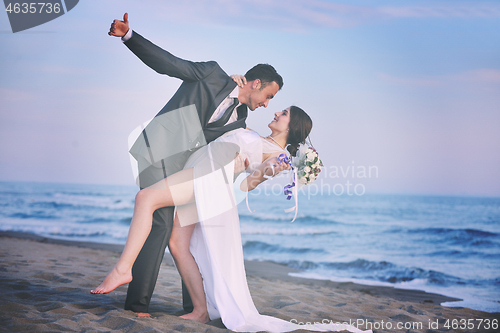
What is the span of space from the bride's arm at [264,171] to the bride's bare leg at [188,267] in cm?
52

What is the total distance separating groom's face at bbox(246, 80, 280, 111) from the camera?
3.07 m

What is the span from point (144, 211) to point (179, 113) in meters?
0.71

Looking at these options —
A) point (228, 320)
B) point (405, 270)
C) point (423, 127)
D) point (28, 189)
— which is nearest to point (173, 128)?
point (228, 320)

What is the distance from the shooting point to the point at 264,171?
276cm

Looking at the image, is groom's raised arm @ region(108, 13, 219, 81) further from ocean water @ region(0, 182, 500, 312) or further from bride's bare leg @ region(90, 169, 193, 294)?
ocean water @ region(0, 182, 500, 312)

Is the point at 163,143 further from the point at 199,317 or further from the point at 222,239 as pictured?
the point at 199,317

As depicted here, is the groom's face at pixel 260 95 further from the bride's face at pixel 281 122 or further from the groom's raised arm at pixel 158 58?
the groom's raised arm at pixel 158 58

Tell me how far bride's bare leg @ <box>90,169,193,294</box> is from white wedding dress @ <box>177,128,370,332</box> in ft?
0.32

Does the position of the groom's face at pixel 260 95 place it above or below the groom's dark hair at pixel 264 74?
below

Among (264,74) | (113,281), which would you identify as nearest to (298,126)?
(264,74)

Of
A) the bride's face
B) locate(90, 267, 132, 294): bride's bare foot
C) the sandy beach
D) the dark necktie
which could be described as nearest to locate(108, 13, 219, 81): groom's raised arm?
the dark necktie

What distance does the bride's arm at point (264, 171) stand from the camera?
2742mm

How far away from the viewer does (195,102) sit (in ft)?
8.96

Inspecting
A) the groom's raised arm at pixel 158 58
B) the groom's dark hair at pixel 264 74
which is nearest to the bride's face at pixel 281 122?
the groom's dark hair at pixel 264 74
